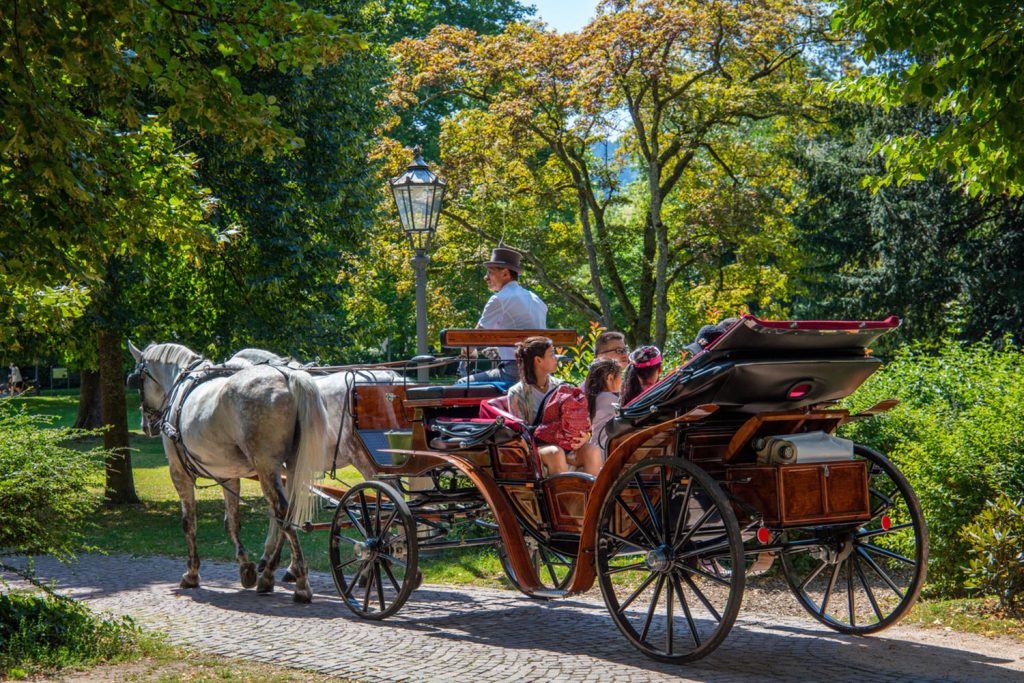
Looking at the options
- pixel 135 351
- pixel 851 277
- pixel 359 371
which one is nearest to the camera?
pixel 359 371

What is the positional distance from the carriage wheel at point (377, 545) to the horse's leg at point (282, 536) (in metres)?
0.69

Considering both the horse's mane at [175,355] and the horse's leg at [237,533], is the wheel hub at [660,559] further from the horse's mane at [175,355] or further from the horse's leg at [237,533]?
the horse's mane at [175,355]

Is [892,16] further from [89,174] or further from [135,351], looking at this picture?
[135,351]

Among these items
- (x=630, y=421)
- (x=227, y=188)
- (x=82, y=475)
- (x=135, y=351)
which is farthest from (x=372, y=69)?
(x=630, y=421)

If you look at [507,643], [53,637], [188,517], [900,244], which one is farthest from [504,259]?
[900,244]

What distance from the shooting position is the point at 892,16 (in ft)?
30.8

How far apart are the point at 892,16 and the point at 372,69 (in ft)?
37.7

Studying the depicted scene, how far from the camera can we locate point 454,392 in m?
9.01

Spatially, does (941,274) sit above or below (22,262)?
above

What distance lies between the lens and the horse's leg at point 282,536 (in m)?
9.42

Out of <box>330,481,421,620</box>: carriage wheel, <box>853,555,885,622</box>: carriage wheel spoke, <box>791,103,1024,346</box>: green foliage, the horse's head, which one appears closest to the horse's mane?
the horse's head

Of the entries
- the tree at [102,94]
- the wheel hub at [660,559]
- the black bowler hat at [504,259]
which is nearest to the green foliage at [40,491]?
the tree at [102,94]

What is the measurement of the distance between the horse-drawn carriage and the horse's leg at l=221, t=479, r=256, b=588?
2.03m

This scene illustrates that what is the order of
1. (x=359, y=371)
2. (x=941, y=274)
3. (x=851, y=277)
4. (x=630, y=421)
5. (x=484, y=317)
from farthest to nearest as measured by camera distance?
(x=851, y=277) → (x=941, y=274) → (x=359, y=371) → (x=484, y=317) → (x=630, y=421)
